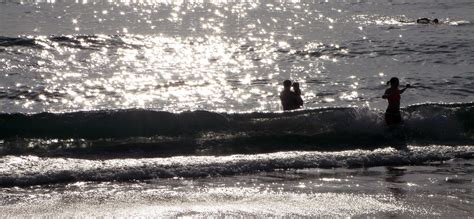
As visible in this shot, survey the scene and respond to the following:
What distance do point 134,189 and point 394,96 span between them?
616 cm

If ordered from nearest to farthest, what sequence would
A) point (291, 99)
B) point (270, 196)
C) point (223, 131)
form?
point (270, 196)
point (223, 131)
point (291, 99)

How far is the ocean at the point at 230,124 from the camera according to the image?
1029 centimetres

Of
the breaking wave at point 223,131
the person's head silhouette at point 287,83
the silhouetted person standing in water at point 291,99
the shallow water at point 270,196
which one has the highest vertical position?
the person's head silhouette at point 287,83

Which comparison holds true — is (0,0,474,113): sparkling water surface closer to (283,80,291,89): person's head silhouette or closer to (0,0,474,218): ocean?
(0,0,474,218): ocean

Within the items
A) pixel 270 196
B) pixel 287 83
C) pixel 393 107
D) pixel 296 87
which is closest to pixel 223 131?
pixel 287 83

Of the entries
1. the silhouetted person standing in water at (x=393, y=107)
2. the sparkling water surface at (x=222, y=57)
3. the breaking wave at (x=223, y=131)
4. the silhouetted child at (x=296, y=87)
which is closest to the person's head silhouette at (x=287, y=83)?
the silhouetted child at (x=296, y=87)

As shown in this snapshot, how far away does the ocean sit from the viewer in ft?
33.8

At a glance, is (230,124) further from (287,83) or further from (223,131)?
(287,83)

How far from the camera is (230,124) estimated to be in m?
16.0

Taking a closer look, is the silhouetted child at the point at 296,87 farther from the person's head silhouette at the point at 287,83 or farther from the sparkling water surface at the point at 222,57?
the sparkling water surface at the point at 222,57

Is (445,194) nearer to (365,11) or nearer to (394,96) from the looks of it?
(394,96)

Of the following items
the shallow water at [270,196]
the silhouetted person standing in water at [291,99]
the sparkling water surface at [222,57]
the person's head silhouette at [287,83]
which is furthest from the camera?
the sparkling water surface at [222,57]

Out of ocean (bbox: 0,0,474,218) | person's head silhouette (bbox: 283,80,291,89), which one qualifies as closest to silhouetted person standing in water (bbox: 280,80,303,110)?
ocean (bbox: 0,0,474,218)

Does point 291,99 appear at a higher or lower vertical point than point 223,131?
higher
